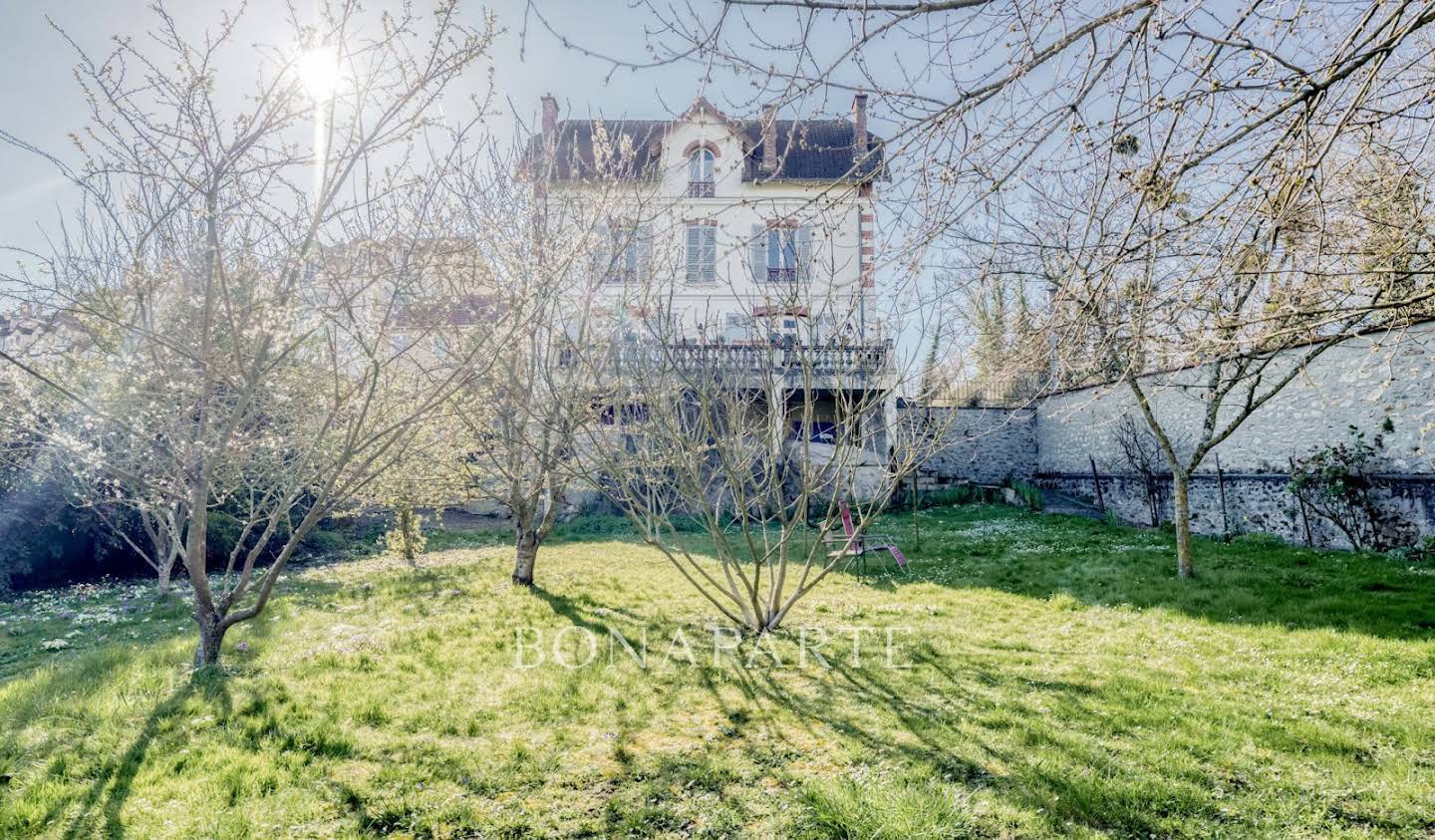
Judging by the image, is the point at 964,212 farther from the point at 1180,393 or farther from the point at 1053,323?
the point at 1180,393

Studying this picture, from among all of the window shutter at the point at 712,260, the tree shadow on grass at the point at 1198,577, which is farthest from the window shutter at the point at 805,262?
the tree shadow on grass at the point at 1198,577

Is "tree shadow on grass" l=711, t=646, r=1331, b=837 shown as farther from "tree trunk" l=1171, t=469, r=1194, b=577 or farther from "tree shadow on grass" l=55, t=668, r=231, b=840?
"tree trunk" l=1171, t=469, r=1194, b=577

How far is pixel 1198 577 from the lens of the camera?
7215mm

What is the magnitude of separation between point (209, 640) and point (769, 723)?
4.08 metres

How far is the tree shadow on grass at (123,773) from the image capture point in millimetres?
2795

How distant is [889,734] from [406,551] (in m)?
9.00

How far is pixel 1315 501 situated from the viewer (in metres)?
9.11

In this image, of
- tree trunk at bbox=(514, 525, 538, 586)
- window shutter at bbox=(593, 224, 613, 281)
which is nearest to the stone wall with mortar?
tree trunk at bbox=(514, 525, 538, 586)

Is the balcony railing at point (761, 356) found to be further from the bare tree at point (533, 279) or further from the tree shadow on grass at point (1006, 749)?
the tree shadow on grass at point (1006, 749)

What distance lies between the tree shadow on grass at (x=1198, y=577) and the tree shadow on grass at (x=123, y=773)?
634cm

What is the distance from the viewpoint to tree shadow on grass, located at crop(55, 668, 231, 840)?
2795 mm

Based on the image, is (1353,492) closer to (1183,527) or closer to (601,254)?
(1183,527)

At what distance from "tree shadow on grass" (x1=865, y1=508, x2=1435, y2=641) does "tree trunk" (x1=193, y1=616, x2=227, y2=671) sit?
6.34 meters

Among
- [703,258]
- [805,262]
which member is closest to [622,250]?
[805,262]
